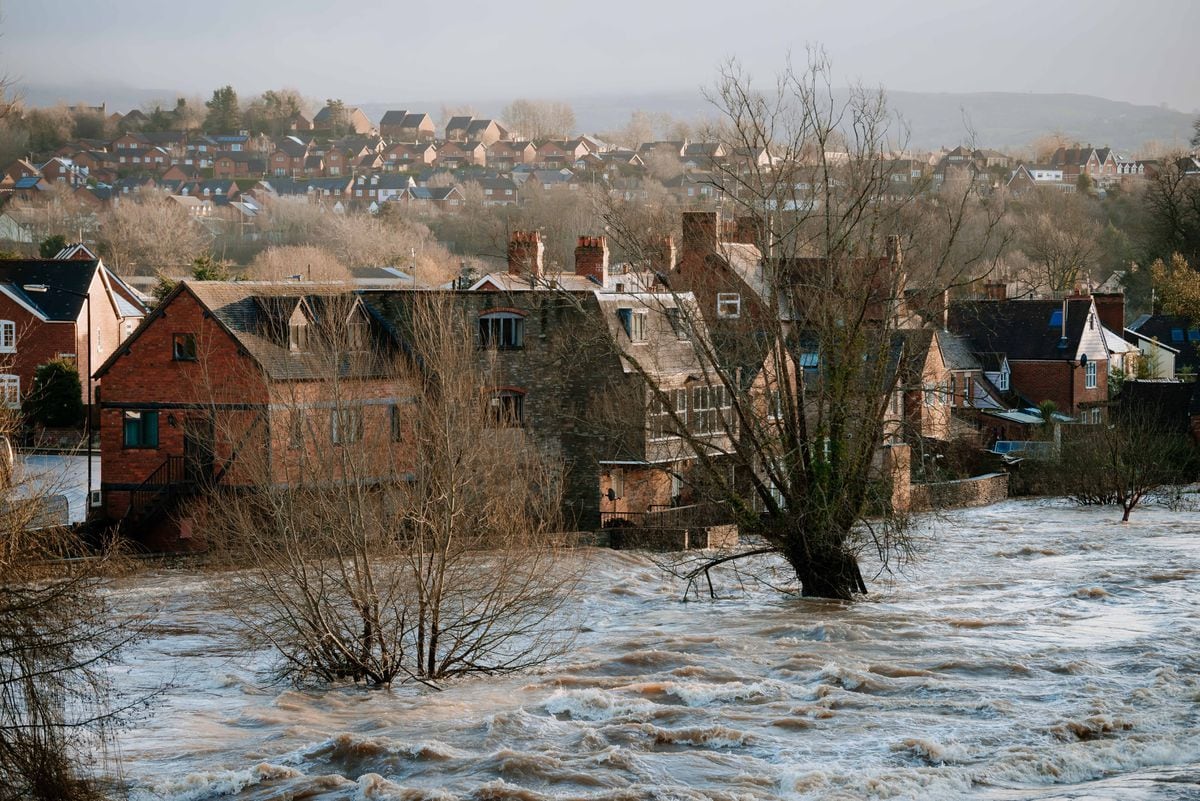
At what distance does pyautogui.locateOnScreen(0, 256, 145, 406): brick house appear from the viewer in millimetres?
60469

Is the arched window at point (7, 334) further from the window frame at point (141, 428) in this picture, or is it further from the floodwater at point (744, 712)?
the floodwater at point (744, 712)

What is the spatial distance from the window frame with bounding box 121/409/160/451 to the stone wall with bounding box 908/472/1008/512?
909 inches

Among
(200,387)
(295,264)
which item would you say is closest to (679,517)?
(200,387)

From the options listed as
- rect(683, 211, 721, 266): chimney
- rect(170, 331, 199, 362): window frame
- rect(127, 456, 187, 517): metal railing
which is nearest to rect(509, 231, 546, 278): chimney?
rect(683, 211, 721, 266): chimney

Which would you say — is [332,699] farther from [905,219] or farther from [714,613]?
[905,219]

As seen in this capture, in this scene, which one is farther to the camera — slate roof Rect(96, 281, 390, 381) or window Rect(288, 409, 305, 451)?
slate roof Rect(96, 281, 390, 381)

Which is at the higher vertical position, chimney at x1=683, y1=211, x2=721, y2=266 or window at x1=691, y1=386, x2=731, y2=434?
chimney at x1=683, y1=211, x2=721, y2=266

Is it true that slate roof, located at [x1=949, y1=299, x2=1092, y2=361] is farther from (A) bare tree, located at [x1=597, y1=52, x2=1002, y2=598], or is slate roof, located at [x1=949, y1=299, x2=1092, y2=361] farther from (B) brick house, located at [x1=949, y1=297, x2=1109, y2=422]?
(A) bare tree, located at [x1=597, y1=52, x2=1002, y2=598]

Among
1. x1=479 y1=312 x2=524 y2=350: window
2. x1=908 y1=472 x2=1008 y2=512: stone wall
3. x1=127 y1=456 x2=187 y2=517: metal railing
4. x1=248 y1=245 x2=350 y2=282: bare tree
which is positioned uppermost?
x1=248 y1=245 x2=350 y2=282: bare tree

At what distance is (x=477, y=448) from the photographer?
953 inches

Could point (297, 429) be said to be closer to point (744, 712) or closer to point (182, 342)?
point (744, 712)

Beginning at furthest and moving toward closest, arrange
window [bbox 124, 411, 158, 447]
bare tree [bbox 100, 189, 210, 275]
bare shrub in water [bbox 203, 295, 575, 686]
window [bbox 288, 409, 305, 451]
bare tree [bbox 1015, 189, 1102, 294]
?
1. bare tree [bbox 100, 189, 210, 275]
2. bare tree [bbox 1015, 189, 1102, 294]
3. window [bbox 124, 411, 158, 447]
4. window [bbox 288, 409, 305, 451]
5. bare shrub in water [bbox 203, 295, 575, 686]

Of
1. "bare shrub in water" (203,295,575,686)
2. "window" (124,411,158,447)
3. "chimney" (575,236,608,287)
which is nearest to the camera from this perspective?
"bare shrub in water" (203,295,575,686)

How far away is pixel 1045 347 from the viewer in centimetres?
6675
